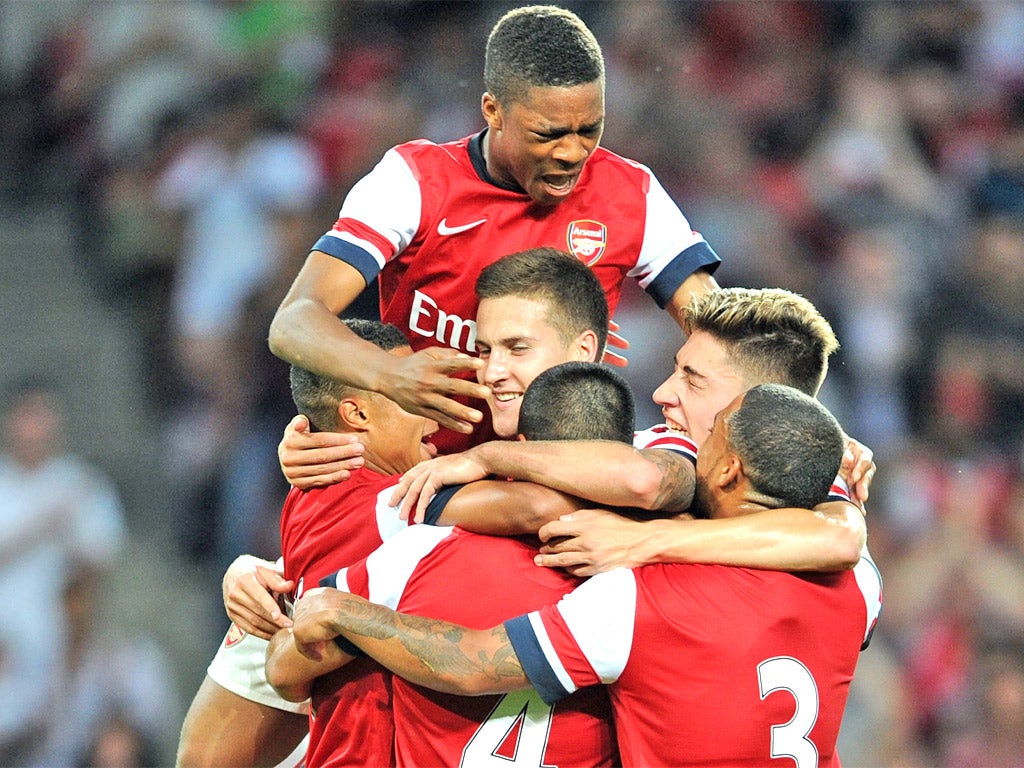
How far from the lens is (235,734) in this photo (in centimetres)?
374

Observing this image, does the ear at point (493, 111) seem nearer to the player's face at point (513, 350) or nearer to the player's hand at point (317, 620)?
the player's face at point (513, 350)

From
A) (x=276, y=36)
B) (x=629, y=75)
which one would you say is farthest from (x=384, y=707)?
(x=276, y=36)

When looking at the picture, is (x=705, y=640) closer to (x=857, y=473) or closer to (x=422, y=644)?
(x=422, y=644)

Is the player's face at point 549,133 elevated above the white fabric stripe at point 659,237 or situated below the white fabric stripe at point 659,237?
above

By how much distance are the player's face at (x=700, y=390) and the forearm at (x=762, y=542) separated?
466 mm

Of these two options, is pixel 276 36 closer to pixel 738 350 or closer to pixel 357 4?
pixel 357 4

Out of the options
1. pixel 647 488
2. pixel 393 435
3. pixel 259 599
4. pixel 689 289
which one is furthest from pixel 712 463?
pixel 259 599

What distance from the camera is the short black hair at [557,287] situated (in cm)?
312

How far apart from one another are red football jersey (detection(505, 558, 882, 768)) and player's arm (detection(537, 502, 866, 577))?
4cm

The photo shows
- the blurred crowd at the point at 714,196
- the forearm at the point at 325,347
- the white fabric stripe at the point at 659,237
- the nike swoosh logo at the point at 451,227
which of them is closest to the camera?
the forearm at the point at 325,347

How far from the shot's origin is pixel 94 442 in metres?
7.46

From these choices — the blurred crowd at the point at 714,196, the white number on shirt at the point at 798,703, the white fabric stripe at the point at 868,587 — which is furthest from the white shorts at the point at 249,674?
the blurred crowd at the point at 714,196

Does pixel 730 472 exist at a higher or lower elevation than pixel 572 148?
lower

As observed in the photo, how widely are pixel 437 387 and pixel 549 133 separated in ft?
2.54
